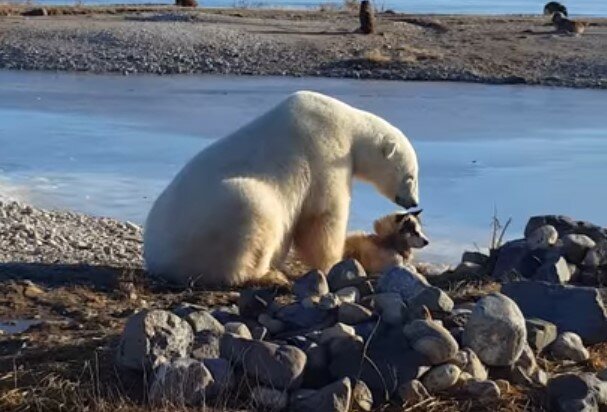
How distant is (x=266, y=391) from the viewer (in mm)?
4680

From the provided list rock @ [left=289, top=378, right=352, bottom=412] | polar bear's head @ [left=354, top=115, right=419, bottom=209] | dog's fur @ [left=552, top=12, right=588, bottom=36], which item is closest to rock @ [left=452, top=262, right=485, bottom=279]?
polar bear's head @ [left=354, top=115, right=419, bottom=209]

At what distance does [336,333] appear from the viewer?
16.6 ft

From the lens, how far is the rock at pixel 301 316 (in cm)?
548

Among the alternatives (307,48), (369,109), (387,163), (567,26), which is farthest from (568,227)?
(567,26)

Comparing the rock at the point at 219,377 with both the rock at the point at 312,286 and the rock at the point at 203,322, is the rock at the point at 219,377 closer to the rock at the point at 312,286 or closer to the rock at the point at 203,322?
the rock at the point at 203,322

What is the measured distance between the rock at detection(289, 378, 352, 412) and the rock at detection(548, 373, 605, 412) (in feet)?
2.68

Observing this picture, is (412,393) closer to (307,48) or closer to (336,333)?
(336,333)

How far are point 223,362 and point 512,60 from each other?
22710mm

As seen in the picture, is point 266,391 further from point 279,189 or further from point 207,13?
point 207,13

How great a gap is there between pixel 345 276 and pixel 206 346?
171 centimetres

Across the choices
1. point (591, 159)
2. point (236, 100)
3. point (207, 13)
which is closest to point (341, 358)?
point (591, 159)

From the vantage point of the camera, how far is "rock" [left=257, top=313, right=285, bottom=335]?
5461 mm

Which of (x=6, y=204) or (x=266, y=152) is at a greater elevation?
(x=266, y=152)

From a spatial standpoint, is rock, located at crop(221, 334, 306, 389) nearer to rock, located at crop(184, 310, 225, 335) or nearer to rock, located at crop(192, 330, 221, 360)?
rock, located at crop(192, 330, 221, 360)
